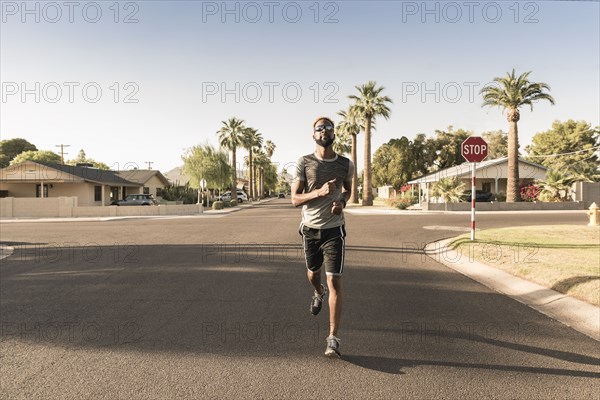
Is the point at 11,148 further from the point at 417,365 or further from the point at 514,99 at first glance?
the point at 417,365

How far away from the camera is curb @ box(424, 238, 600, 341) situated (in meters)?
5.05

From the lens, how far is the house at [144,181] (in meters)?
51.9

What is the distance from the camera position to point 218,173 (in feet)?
173

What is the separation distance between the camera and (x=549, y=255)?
9.17 m

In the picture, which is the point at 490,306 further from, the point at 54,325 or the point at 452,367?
the point at 54,325

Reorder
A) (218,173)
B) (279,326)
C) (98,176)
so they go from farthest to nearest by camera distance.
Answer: (218,173), (98,176), (279,326)

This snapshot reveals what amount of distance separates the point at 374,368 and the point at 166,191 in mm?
54980

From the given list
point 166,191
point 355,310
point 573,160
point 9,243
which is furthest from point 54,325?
A: point 573,160

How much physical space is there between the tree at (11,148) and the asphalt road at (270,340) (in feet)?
331

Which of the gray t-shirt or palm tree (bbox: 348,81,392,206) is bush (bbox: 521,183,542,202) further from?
the gray t-shirt

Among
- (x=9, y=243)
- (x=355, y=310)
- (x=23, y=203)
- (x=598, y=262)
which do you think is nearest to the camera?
(x=355, y=310)

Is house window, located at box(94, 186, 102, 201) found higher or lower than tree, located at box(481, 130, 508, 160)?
lower

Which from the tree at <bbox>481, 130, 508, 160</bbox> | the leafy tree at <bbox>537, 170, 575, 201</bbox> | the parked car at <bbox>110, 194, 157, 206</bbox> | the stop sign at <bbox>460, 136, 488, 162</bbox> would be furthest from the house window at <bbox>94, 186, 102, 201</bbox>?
the tree at <bbox>481, 130, 508, 160</bbox>

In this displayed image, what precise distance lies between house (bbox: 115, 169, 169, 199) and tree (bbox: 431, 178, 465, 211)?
3509 cm
